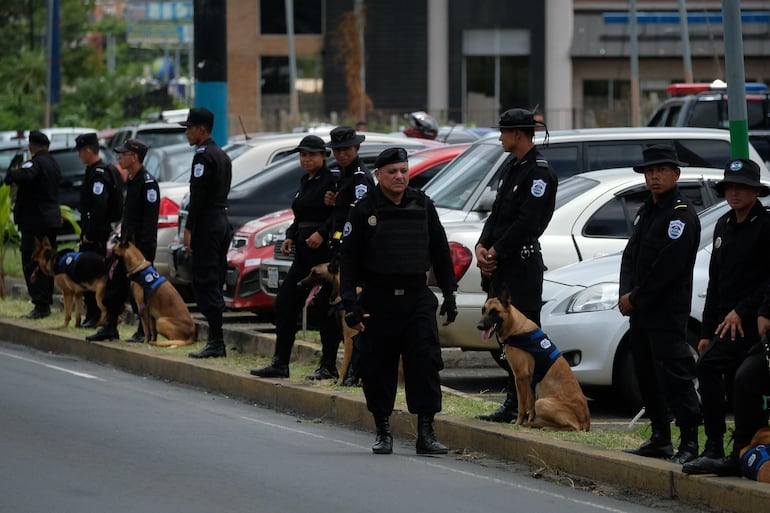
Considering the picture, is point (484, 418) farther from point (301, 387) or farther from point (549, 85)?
point (549, 85)

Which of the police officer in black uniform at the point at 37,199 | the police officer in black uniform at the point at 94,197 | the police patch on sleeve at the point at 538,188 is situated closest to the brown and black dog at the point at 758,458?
the police patch on sleeve at the point at 538,188

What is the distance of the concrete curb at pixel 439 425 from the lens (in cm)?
756

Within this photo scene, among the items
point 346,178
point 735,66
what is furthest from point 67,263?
point 735,66

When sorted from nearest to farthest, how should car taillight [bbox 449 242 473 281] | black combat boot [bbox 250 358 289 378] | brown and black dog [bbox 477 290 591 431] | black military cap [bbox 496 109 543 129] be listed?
brown and black dog [bbox 477 290 591 431]
black military cap [bbox 496 109 543 129]
car taillight [bbox 449 242 473 281]
black combat boot [bbox 250 358 289 378]

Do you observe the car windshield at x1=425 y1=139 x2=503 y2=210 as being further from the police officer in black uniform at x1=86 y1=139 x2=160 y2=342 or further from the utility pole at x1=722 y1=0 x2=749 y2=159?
the utility pole at x1=722 y1=0 x2=749 y2=159

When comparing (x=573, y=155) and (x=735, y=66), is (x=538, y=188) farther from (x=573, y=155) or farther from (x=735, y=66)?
(x=573, y=155)

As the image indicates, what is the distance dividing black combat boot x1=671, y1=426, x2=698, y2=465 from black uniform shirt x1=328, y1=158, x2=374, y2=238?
3406 millimetres

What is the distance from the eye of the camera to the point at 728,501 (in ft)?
24.1

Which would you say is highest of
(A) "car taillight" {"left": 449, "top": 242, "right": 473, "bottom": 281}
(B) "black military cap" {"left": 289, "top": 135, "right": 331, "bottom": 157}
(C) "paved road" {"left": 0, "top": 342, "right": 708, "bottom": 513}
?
(B) "black military cap" {"left": 289, "top": 135, "right": 331, "bottom": 157}

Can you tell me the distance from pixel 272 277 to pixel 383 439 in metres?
4.81

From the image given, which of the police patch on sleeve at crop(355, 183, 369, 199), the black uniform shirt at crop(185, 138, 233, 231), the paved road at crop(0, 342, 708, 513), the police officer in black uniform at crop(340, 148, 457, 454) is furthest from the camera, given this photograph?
the black uniform shirt at crop(185, 138, 233, 231)

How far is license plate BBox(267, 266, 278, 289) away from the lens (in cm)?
1373

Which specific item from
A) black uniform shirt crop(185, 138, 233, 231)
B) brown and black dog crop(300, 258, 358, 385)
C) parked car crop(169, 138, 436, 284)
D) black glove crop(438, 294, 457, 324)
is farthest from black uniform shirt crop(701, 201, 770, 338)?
parked car crop(169, 138, 436, 284)

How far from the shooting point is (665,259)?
26.7 ft
